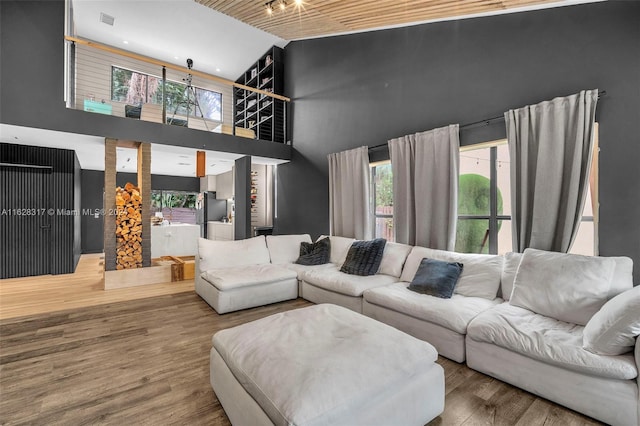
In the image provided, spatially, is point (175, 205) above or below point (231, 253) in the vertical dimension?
above

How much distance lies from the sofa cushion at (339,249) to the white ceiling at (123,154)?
2778 mm

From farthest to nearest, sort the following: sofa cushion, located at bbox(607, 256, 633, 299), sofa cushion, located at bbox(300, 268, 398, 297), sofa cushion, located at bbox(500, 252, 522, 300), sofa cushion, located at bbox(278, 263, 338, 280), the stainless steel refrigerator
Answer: the stainless steel refrigerator, sofa cushion, located at bbox(278, 263, 338, 280), sofa cushion, located at bbox(300, 268, 398, 297), sofa cushion, located at bbox(500, 252, 522, 300), sofa cushion, located at bbox(607, 256, 633, 299)

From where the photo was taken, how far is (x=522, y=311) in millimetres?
2316

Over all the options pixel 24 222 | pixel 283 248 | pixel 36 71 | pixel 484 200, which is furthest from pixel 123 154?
pixel 484 200

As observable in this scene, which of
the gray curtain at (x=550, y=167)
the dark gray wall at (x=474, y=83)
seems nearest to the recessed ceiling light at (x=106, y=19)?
the dark gray wall at (x=474, y=83)

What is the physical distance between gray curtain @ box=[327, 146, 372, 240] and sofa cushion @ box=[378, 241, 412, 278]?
0.79m

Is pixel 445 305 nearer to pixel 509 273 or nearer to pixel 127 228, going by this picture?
pixel 509 273

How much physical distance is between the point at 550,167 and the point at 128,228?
568 cm

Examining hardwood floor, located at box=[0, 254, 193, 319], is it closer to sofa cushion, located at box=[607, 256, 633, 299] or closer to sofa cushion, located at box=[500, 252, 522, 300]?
sofa cushion, located at box=[500, 252, 522, 300]

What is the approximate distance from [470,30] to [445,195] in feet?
6.27

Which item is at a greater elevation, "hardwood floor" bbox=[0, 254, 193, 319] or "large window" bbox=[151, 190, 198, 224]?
"large window" bbox=[151, 190, 198, 224]

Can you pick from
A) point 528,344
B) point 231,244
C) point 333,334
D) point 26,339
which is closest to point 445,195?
point 528,344

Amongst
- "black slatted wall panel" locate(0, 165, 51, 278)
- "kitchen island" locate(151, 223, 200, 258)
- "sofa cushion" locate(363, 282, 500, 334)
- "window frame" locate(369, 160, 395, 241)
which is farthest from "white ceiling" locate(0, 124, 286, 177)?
"sofa cushion" locate(363, 282, 500, 334)

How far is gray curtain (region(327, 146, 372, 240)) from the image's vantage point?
4492 mm
